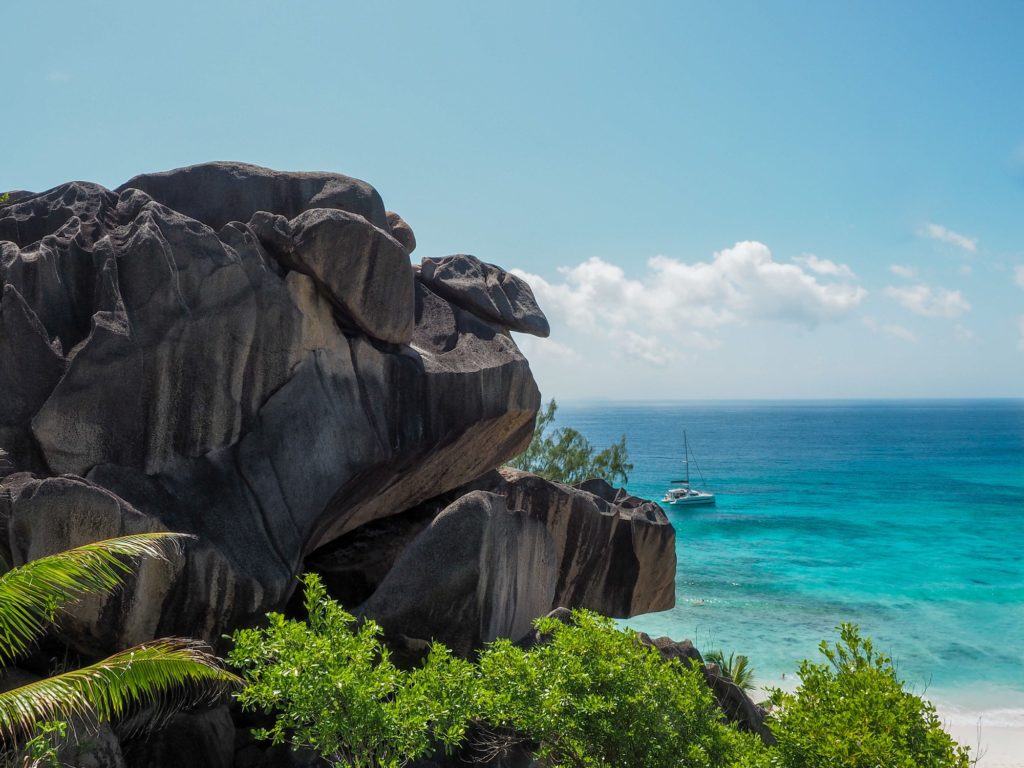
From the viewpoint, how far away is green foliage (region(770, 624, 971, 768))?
25.0 feet

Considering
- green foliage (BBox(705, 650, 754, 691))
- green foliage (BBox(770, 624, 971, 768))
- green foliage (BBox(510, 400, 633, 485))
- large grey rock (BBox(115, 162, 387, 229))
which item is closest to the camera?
green foliage (BBox(770, 624, 971, 768))

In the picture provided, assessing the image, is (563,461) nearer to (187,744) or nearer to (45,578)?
(187,744)

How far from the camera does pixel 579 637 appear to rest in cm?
983

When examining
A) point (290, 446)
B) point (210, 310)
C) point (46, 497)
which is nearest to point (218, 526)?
point (290, 446)

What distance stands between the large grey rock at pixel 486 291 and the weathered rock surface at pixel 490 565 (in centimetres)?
368

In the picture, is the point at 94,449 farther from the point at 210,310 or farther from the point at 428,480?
the point at 428,480

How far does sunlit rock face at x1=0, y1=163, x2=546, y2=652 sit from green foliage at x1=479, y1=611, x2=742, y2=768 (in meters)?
4.97

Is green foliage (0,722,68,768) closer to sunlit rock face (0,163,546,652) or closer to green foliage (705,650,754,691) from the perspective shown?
sunlit rock face (0,163,546,652)

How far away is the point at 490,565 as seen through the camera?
13.2 m

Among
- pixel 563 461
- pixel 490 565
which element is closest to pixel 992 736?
pixel 563 461

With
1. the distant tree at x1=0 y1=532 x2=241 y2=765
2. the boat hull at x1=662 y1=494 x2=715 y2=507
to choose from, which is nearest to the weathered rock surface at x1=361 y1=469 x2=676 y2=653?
the distant tree at x1=0 y1=532 x2=241 y2=765

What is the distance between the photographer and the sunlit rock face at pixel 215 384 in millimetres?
11750

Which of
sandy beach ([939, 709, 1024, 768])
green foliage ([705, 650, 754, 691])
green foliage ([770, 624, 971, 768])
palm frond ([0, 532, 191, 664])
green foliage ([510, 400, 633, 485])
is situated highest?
palm frond ([0, 532, 191, 664])

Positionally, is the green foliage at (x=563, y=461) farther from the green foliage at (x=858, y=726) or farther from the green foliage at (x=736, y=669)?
the green foliage at (x=858, y=726)
